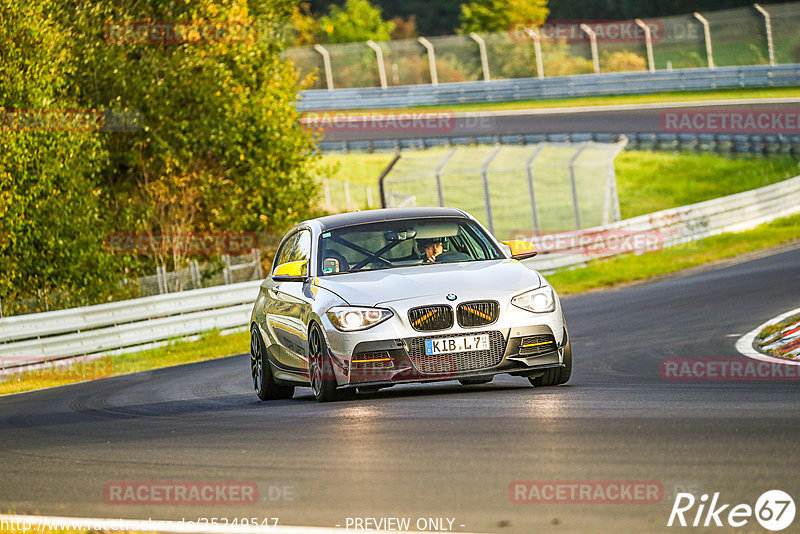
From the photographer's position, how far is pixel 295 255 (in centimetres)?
1184

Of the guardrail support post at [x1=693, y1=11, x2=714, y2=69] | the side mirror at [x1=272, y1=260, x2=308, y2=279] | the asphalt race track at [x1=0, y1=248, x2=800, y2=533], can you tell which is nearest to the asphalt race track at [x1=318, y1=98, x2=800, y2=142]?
the guardrail support post at [x1=693, y1=11, x2=714, y2=69]

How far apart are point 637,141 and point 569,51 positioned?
393 inches

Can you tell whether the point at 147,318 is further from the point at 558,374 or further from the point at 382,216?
the point at 558,374

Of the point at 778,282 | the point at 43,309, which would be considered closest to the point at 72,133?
the point at 43,309

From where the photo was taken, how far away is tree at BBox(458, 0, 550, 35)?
70.1 meters

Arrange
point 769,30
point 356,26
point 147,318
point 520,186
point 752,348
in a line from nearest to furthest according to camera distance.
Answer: point 752,348
point 147,318
point 520,186
point 769,30
point 356,26

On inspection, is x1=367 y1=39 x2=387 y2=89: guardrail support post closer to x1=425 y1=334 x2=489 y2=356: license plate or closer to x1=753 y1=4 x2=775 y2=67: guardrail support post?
x1=753 y1=4 x2=775 y2=67: guardrail support post

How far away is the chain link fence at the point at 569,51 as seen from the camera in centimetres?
4772

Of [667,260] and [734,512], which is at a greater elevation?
[734,512]

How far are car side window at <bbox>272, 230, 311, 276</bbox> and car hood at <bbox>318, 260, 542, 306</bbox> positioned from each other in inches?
19.3

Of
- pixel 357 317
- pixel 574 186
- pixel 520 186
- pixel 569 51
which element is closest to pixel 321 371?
pixel 357 317

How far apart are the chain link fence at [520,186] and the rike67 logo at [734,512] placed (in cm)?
2212

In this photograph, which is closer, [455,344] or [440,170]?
[455,344]

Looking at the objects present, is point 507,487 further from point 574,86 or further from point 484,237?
point 574,86
